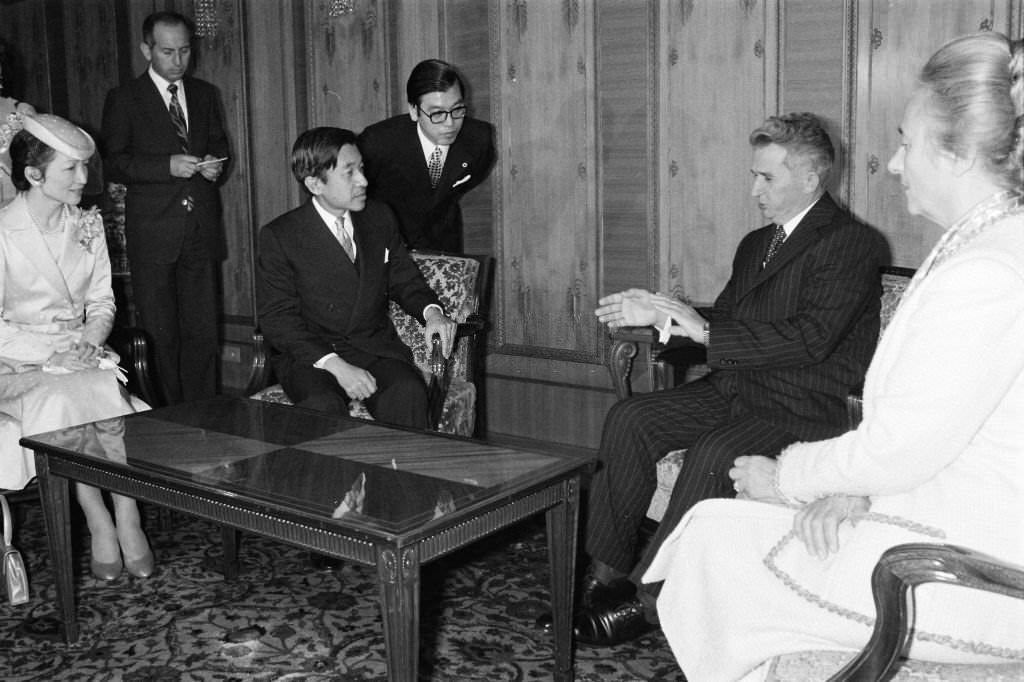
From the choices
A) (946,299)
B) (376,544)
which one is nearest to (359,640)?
(376,544)

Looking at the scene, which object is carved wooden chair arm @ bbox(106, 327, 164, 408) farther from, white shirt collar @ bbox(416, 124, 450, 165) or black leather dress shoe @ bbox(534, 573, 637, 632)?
black leather dress shoe @ bbox(534, 573, 637, 632)

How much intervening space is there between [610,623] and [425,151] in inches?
90.0

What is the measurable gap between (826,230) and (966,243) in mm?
1486

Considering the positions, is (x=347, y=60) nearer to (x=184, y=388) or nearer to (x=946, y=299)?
(x=184, y=388)

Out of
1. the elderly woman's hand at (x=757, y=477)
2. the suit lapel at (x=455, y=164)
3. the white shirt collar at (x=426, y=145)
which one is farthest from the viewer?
A: the suit lapel at (x=455, y=164)

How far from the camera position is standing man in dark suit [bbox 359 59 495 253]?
439 cm

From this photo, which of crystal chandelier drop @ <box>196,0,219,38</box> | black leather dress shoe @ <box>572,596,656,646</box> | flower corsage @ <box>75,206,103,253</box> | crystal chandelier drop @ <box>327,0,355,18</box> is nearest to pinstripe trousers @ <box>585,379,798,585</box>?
black leather dress shoe @ <box>572,596,656,646</box>

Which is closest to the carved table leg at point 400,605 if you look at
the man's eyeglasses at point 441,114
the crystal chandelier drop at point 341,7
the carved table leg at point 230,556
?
the carved table leg at point 230,556

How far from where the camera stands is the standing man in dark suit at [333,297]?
372 centimetres

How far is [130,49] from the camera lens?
22.5ft

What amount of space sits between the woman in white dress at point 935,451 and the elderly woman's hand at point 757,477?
177 mm

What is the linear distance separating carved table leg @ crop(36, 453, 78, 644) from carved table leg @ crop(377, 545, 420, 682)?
124cm

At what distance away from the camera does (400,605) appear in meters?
2.22

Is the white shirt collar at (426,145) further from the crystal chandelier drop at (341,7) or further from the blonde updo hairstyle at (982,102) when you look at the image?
the blonde updo hairstyle at (982,102)
